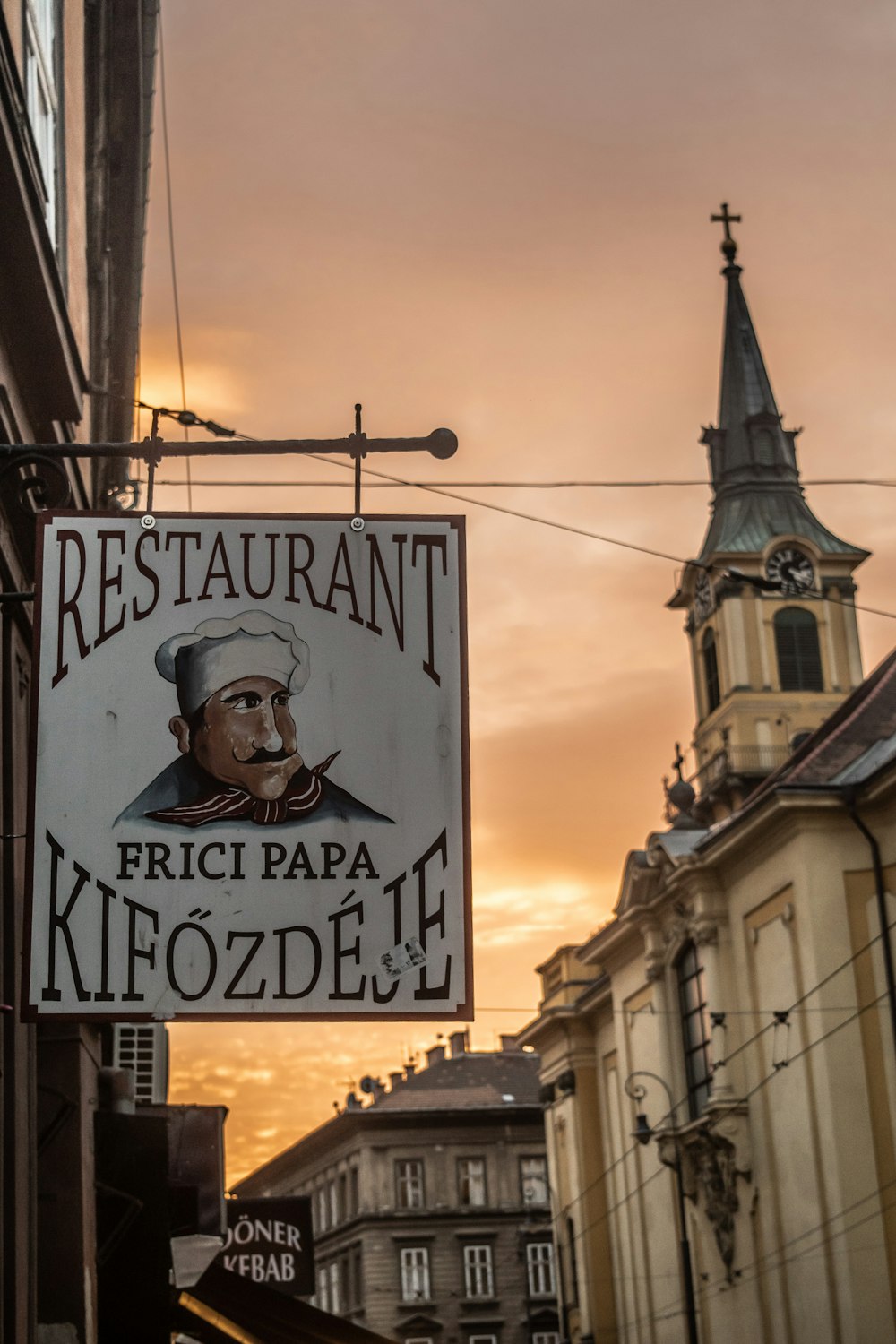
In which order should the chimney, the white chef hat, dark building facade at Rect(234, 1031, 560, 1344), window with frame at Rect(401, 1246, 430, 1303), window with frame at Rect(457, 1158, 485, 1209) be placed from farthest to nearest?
the chimney, window with frame at Rect(457, 1158, 485, 1209), window with frame at Rect(401, 1246, 430, 1303), dark building facade at Rect(234, 1031, 560, 1344), the white chef hat

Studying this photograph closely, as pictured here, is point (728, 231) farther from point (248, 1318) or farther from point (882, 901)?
point (248, 1318)

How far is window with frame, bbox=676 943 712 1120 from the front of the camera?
37938 millimetres

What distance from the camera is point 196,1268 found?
17.1 m

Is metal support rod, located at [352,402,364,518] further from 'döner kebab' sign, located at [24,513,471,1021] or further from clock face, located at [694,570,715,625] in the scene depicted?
clock face, located at [694,570,715,625]

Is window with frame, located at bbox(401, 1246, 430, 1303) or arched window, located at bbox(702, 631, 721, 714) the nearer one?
arched window, located at bbox(702, 631, 721, 714)

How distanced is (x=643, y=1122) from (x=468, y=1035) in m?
51.7

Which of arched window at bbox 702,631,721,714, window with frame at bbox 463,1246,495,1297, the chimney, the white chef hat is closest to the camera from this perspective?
the white chef hat

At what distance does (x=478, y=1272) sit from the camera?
71.4 meters

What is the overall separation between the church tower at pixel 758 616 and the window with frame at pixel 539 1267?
22.4 m

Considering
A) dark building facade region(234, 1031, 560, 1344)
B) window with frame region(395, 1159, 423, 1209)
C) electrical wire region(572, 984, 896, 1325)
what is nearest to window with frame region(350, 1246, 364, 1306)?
dark building facade region(234, 1031, 560, 1344)

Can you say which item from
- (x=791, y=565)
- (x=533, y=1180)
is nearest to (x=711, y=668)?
(x=791, y=565)

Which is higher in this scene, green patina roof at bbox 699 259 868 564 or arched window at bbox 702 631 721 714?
green patina roof at bbox 699 259 868 564

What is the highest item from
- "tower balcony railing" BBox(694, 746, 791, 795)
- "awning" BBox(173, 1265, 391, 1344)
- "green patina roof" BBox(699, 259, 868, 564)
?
"green patina roof" BBox(699, 259, 868, 564)

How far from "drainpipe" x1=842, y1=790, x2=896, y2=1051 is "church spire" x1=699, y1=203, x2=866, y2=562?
2954 cm
